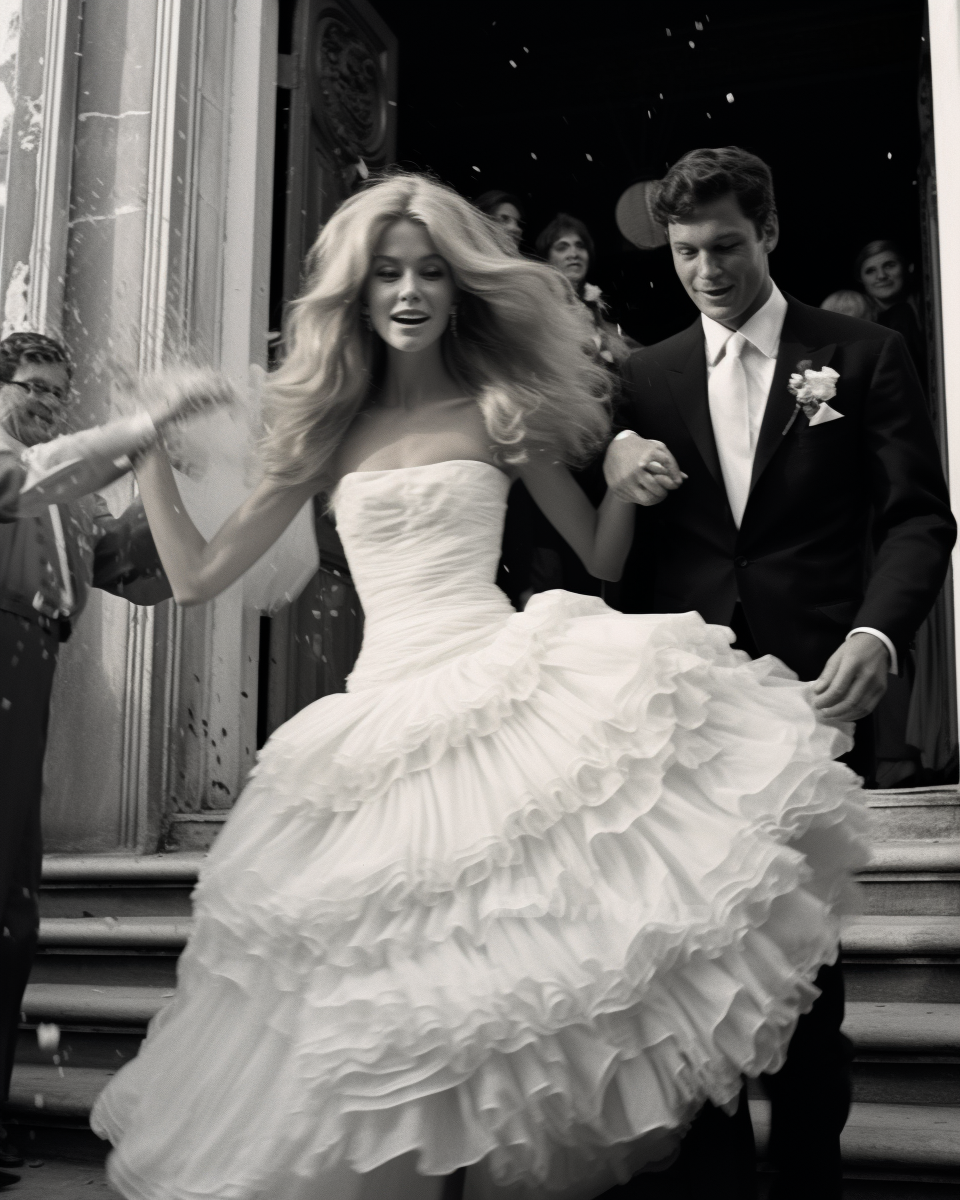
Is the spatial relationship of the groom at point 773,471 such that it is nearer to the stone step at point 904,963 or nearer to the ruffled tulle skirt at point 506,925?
the ruffled tulle skirt at point 506,925

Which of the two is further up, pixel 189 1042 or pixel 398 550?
pixel 398 550

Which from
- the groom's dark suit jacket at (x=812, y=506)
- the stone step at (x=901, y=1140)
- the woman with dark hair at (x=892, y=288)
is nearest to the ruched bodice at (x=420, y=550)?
the groom's dark suit jacket at (x=812, y=506)

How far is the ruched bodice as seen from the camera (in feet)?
8.11

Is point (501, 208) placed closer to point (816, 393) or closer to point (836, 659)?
point (816, 393)

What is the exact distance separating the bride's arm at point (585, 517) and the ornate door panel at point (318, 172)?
3223 mm

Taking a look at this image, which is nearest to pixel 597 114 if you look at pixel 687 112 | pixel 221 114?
pixel 687 112

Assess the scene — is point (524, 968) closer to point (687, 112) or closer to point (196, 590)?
point (196, 590)

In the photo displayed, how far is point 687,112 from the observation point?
9.03 m

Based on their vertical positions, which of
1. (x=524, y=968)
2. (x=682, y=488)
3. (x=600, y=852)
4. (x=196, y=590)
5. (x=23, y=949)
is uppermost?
(x=682, y=488)

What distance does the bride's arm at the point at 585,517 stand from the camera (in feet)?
8.60

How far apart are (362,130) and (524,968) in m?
5.23

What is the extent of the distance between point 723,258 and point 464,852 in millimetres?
1312

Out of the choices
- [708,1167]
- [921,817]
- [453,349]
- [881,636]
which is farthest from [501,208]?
[708,1167]

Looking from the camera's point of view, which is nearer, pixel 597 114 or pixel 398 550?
pixel 398 550
